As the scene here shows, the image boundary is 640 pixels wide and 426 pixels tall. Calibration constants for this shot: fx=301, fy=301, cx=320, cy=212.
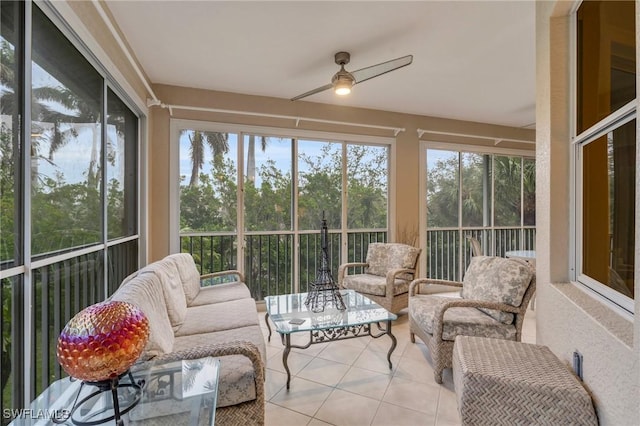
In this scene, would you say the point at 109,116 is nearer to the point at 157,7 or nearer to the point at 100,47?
the point at 100,47

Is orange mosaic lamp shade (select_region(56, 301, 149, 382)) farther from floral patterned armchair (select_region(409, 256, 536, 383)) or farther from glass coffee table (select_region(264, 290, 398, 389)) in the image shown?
floral patterned armchair (select_region(409, 256, 536, 383))

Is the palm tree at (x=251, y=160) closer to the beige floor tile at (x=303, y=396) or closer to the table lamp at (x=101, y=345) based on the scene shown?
the beige floor tile at (x=303, y=396)

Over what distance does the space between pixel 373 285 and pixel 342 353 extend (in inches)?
36.3

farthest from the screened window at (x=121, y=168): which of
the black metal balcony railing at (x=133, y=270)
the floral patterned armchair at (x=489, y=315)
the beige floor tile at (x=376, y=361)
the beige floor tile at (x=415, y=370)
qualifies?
the floral patterned armchair at (x=489, y=315)

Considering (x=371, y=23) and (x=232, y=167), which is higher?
(x=371, y=23)

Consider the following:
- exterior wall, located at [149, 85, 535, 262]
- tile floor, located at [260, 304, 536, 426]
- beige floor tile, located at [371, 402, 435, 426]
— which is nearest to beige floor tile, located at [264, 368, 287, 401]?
tile floor, located at [260, 304, 536, 426]

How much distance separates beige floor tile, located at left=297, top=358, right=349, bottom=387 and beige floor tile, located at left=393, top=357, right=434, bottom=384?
42cm

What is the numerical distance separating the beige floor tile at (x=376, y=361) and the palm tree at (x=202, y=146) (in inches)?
103

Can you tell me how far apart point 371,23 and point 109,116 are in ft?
7.11

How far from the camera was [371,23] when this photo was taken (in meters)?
2.28

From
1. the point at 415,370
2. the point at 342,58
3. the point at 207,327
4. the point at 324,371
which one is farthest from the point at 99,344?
the point at 342,58

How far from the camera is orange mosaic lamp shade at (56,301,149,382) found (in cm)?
88

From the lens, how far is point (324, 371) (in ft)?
7.66

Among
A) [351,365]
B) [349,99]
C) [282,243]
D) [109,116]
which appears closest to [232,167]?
[282,243]
